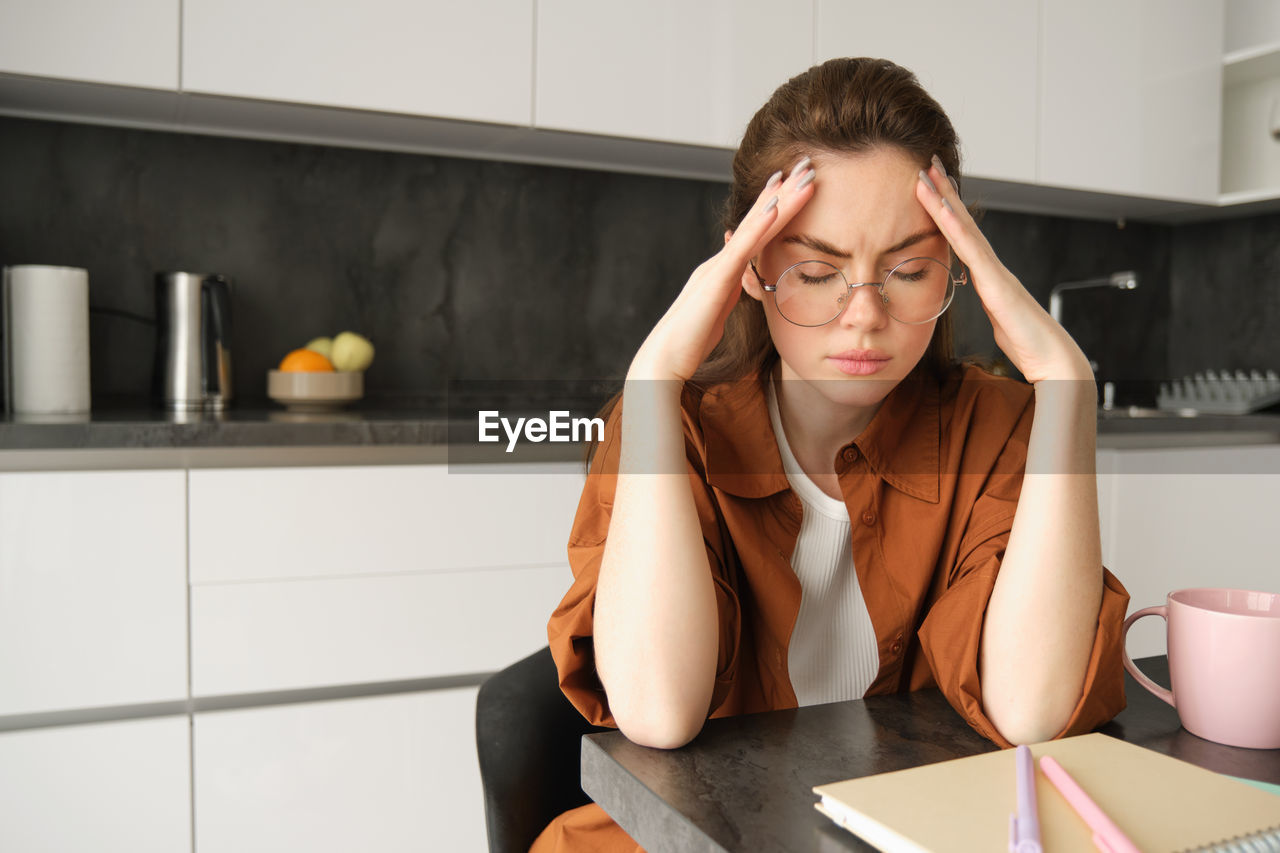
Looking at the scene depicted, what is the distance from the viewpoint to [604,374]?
256 cm

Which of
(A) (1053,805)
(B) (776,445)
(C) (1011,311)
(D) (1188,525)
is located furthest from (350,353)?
(D) (1188,525)

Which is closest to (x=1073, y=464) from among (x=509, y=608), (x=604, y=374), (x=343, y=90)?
(x=509, y=608)

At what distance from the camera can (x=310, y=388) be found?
2041 millimetres

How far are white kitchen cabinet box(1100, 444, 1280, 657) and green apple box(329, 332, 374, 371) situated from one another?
1.74m

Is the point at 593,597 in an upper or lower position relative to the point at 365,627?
upper

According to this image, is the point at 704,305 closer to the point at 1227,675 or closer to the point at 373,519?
the point at 1227,675

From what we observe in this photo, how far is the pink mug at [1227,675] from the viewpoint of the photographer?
25.7 inches

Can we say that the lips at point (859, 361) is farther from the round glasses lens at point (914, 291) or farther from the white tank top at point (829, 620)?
the white tank top at point (829, 620)

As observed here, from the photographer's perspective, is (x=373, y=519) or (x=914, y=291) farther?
(x=373, y=519)

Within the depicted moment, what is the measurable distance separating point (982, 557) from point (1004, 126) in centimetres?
188

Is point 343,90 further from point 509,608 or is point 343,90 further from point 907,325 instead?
point 907,325

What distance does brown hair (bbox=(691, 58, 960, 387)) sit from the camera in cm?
98

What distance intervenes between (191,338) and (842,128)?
1.49 metres

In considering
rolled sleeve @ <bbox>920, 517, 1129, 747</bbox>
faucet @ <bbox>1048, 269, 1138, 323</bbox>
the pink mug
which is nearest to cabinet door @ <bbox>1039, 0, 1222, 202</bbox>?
faucet @ <bbox>1048, 269, 1138, 323</bbox>
